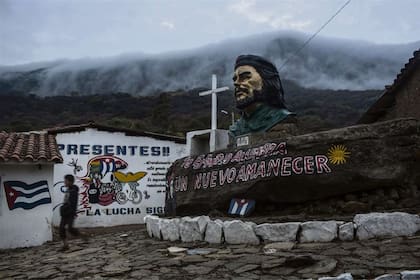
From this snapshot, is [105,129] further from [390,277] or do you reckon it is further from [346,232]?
[390,277]

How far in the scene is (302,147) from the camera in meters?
7.17

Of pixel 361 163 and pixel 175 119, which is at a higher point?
pixel 175 119

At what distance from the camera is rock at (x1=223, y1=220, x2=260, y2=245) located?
6508 millimetres

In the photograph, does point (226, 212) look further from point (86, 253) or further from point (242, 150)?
point (86, 253)

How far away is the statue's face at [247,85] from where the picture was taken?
32.0ft

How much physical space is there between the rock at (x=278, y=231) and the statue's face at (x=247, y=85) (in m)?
3.96

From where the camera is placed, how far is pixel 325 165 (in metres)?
6.89

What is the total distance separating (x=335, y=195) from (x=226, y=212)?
2.02 m

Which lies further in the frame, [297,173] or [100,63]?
[100,63]

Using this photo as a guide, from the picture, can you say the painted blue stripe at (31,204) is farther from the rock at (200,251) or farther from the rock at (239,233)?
the rock at (239,233)

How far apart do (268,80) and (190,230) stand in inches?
163

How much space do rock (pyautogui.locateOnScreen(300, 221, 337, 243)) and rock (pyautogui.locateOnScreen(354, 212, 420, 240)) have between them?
1.10 feet

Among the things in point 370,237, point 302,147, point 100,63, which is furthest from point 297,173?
point 100,63

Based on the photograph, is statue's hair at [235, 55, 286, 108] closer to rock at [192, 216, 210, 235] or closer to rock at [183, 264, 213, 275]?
rock at [192, 216, 210, 235]
